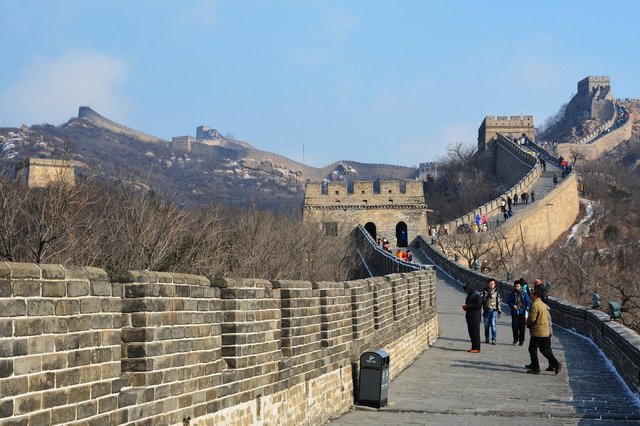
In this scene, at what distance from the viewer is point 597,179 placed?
77438 millimetres

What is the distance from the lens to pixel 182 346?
7.04 meters

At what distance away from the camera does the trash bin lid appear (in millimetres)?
11875

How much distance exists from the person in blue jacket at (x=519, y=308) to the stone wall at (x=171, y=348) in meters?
6.68

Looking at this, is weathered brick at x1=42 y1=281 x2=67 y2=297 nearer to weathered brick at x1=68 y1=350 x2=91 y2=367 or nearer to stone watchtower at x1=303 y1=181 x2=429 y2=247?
weathered brick at x1=68 y1=350 x2=91 y2=367

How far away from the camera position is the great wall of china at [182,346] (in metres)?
5.09

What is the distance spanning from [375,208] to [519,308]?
44376 mm

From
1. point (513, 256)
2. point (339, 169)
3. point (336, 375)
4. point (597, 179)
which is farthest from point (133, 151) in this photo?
point (336, 375)

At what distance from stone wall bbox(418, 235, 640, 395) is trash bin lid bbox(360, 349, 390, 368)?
3.17m

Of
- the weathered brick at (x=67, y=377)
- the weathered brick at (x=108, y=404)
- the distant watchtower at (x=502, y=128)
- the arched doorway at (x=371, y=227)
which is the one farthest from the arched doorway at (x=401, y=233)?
the weathered brick at (x=67, y=377)

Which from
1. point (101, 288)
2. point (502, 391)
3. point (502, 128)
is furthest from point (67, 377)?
point (502, 128)

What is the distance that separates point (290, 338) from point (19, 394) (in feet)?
16.3

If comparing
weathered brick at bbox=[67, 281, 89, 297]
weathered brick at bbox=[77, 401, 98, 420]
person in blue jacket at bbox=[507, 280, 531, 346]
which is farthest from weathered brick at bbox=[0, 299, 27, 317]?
person in blue jacket at bbox=[507, 280, 531, 346]

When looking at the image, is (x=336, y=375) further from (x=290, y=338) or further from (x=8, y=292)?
(x=8, y=292)

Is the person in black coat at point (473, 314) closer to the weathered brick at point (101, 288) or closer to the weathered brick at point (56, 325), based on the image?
the weathered brick at point (101, 288)
